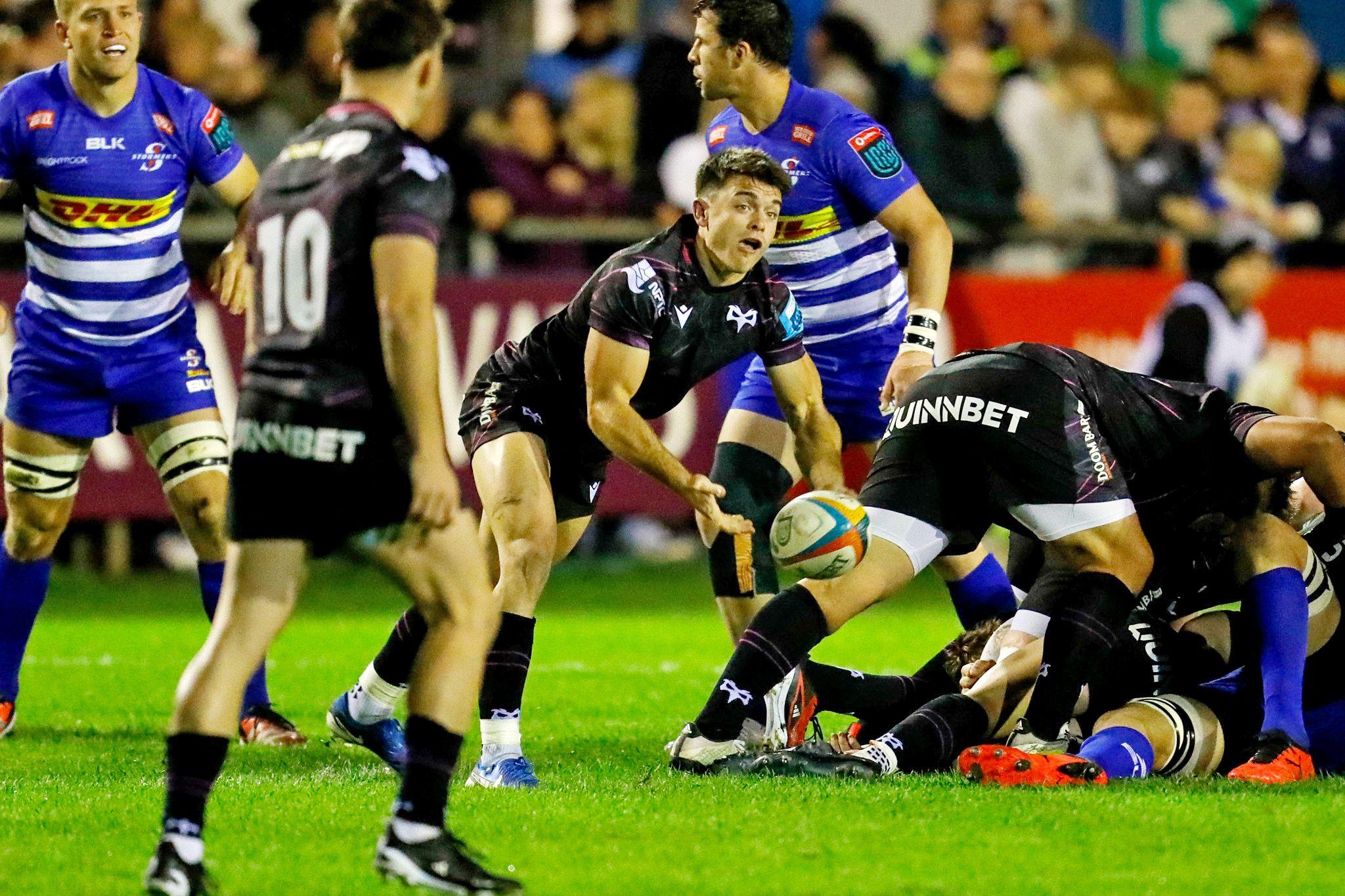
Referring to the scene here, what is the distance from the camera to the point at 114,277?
700 centimetres

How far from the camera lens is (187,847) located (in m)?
4.25

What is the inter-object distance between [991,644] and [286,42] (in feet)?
27.4

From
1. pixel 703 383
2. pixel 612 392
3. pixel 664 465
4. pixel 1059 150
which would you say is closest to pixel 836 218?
A: pixel 612 392

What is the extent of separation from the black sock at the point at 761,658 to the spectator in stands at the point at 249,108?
23.9ft

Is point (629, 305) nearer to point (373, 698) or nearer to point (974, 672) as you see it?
point (373, 698)

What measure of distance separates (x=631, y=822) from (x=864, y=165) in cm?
280

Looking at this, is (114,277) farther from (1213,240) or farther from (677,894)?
(1213,240)

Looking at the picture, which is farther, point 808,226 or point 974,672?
point 808,226

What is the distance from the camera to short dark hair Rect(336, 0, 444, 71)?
4426 millimetres

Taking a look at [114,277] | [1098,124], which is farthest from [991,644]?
[1098,124]

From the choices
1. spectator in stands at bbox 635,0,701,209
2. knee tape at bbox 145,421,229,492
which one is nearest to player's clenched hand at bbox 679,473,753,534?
knee tape at bbox 145,421,229,492

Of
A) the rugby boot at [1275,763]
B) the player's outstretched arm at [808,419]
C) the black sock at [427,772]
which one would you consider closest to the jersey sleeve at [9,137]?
the player's outstretched arm at [808,419]

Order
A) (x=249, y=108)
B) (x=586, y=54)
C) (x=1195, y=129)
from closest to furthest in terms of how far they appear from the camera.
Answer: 1. (x=249, y=108)
2. (x=586, y=54)
3. (x=1195, y=129)

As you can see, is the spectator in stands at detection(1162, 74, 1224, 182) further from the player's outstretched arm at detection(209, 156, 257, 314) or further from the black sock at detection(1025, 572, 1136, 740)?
the black sock at detection(1025, 572, 1136, 740)
